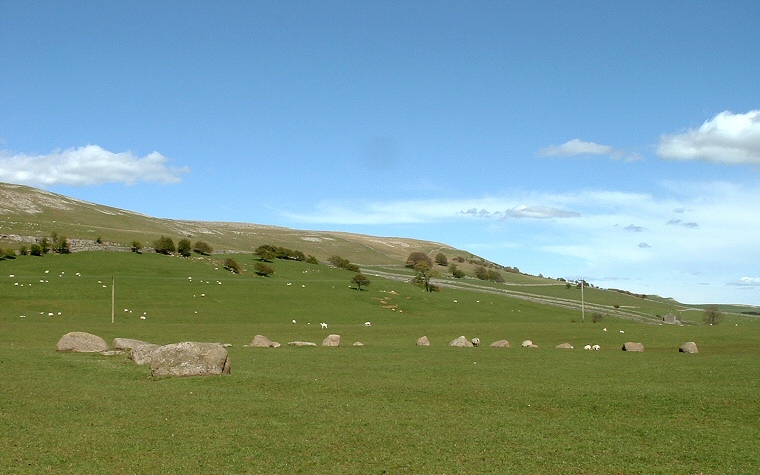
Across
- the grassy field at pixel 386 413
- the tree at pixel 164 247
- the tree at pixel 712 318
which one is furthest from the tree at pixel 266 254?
the grassy field at pixel 386 413

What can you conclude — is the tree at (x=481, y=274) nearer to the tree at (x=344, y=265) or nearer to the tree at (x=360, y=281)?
the tree at (x=344, y=265)

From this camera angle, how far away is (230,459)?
14273mm

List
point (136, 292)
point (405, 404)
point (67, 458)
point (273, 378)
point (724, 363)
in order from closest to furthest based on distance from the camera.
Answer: point (67, 458), point (405, 404), point (273, 378), point (724, 363), point (136, 292)

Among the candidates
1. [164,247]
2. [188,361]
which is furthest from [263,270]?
[188,361]

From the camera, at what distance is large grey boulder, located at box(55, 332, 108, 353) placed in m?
34.0

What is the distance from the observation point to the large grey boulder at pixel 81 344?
34.0 meters

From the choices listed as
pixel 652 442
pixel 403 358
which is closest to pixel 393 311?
pixel 403 358

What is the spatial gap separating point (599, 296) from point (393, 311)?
274ft

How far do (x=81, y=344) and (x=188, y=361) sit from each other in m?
11.1

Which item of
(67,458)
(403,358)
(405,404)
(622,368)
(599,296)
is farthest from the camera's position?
(599,296)

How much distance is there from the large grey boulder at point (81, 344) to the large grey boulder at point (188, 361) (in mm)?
9656

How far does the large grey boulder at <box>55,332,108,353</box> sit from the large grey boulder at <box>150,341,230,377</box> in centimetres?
966

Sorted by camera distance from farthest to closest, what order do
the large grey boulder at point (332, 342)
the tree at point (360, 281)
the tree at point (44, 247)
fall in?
1. the tree at point (360, 281)
2. the tree at point (44, 247)
3. the large grey boulder at point (332, 342)

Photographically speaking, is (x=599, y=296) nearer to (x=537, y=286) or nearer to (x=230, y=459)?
(x=537, y=286)
